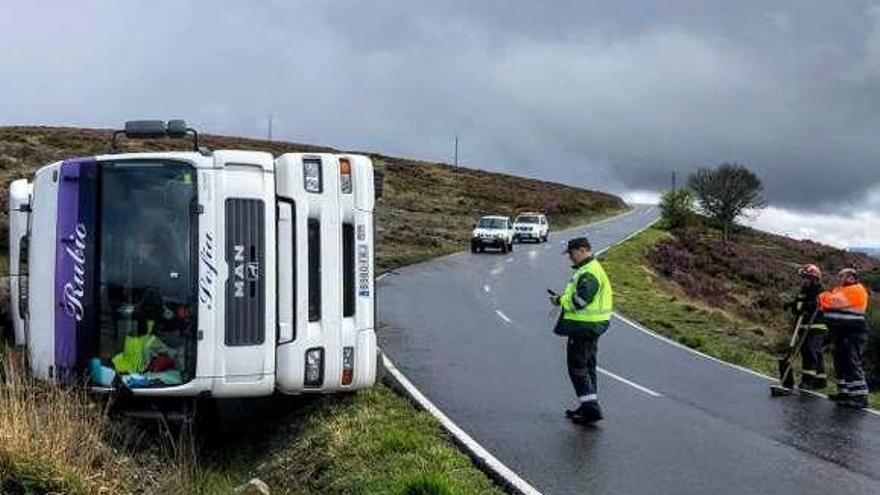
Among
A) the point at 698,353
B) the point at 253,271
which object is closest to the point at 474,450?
the point at 253,271

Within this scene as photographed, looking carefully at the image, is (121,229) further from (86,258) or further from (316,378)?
(316,378)

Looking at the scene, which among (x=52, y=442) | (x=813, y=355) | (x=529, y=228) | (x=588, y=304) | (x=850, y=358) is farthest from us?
(x=529, y=228)

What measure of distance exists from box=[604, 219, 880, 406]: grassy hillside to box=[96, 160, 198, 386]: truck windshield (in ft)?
33.6

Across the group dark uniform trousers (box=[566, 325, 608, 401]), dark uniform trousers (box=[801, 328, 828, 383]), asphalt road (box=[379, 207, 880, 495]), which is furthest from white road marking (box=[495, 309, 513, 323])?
dark uniform trousers (box=[566, 325, 608, 401])

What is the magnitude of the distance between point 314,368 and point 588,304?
3.03 meters

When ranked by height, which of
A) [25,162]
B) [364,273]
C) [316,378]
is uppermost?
[25,162]

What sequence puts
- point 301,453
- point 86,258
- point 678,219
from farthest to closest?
1. point 678,219
2. point 301,453
3. point 86,258

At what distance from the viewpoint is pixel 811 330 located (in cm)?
1486

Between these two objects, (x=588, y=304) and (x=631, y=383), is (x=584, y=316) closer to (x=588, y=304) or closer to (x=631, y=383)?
(x=588, y=304)

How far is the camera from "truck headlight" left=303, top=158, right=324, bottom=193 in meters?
9.24

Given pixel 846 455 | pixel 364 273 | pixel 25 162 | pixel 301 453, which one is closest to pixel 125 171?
pixel 364 273

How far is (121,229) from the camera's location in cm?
879

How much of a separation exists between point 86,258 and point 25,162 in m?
44.5

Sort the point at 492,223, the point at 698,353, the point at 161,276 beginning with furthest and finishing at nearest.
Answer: the point at 492,223 → the point at 698,353 → the point at 161,276
